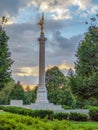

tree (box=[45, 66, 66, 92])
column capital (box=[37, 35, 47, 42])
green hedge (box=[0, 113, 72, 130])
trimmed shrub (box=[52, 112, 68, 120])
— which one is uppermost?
column capital (box=[37, 35, 47, 42])

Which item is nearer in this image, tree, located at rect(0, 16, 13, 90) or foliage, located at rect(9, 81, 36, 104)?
tree, located at rect(0, 16, 13, 90)

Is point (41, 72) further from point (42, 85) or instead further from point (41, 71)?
point (42, 85)

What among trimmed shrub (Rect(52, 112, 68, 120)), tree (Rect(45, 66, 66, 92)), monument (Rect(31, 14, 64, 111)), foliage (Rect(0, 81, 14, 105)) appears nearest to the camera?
trimmed shrub (Rect(52, 112, 68, 120))

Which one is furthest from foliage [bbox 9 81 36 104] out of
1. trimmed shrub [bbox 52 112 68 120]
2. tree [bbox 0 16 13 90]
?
trimmed shrub [bbox 52 112 68 120]

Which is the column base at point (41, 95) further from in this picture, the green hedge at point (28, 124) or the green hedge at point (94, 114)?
the green hedge at point (28, 124)

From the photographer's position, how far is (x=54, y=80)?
202 feet

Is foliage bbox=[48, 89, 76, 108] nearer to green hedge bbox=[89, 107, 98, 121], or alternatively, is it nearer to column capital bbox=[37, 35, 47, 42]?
column capital bbox=[37, 35, 47, 42]

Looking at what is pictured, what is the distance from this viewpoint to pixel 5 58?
3728 centimetres

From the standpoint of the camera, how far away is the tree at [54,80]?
61.4 metres

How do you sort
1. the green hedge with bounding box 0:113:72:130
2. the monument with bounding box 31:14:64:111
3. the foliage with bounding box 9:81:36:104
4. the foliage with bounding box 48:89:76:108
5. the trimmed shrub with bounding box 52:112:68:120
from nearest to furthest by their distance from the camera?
the green hedge with bounding box 0:113:72:130, the trimmed shrub with bounding box 52:112:68:120, the monument with bounding box 31:14:64:111, the foliage with bounding box 48:89:76:108, the foliage with bounding box 9:81:36:104

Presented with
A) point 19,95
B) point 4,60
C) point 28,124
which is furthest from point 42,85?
point 28,124

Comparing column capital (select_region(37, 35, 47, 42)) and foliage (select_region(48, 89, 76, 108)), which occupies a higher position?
column capital (select_region(37, 35, 47, 42))

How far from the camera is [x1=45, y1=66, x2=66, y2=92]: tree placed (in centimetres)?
6138

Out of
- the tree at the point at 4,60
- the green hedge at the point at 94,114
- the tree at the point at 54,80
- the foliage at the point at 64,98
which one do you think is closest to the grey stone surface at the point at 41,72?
the tree at the point at 4,60
